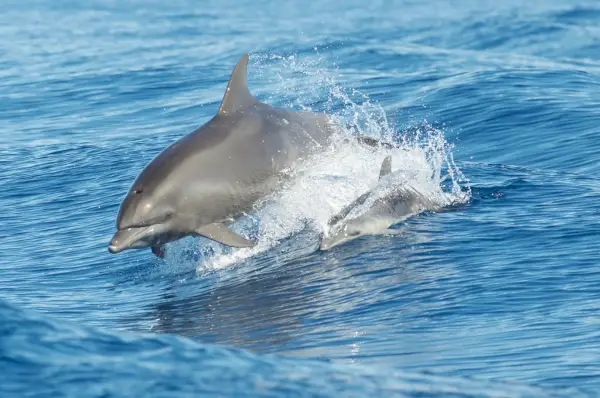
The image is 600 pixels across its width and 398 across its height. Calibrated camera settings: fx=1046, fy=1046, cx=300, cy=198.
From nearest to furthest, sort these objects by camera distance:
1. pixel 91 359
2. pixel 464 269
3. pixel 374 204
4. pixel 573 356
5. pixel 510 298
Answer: pixel 91 359 < pixel 573 356 < pixel 510 298 < pixel 464 269 < pixel 374 204

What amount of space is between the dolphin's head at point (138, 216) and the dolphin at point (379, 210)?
217cm

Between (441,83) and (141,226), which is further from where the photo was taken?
→ (441,83)

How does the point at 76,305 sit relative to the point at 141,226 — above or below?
below

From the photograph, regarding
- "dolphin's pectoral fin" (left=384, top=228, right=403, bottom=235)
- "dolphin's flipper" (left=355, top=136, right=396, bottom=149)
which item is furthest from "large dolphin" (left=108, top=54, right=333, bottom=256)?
"dolphin's flipper" (left=355, top=136, right=396, bottom=149)

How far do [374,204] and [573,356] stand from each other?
16.3ft

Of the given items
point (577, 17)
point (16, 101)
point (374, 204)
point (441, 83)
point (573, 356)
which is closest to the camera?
point (573, 356)

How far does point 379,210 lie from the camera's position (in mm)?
12641

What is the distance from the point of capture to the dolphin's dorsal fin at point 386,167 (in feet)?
41.9

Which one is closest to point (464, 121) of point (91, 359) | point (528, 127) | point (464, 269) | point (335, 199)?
point (528, 127)

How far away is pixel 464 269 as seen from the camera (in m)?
10.7

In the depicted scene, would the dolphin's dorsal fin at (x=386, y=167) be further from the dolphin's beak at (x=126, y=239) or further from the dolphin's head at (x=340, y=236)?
the dolphin's beak at (x=126, y=239)

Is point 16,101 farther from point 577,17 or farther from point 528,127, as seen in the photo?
point 577,17

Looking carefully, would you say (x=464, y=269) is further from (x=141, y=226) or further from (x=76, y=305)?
(x=76, y=305)

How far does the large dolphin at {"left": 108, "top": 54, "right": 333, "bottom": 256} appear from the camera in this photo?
35.2 ft
